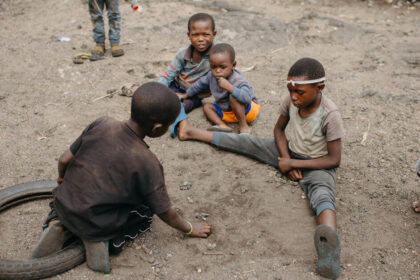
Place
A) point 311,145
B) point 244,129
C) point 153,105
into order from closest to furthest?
point 153,105
point 311,145
point 244,129

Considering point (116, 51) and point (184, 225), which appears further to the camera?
point (116, 51)

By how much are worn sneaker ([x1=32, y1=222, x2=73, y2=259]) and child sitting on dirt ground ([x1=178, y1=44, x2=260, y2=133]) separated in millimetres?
1864

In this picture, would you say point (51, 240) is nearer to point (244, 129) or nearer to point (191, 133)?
point (191, 133)

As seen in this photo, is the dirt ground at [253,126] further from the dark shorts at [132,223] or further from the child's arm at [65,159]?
the child's arm at [65,159]

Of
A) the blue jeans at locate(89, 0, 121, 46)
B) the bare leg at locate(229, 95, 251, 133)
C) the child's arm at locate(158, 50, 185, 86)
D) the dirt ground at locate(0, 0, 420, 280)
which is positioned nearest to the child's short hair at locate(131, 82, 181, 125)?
the dirt ground at locate(0, 0, 420, 280)

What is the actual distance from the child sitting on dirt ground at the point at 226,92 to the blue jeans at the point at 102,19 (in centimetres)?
207

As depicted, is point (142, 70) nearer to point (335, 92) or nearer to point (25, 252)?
point (335, 92)

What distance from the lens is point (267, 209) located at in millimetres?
2863

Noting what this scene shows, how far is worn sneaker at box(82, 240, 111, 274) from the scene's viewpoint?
2240mm

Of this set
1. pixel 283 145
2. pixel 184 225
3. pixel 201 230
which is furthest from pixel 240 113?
pixel 184 225

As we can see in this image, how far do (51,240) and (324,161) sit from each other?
1.99 metres

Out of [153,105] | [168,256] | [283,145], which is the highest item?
[153,105]

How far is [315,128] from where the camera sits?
2.85m

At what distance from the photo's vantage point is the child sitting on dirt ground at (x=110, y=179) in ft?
6.89
